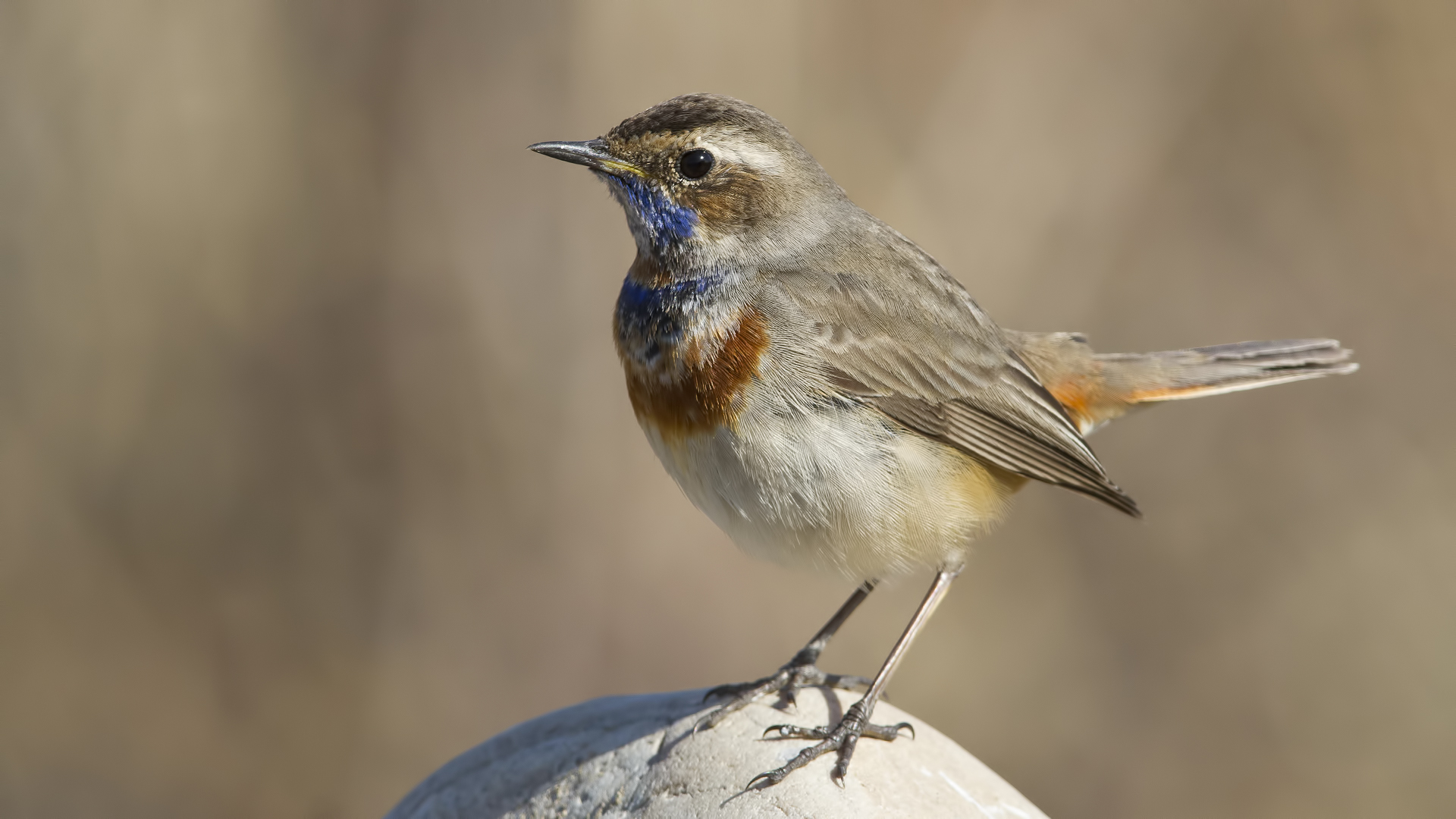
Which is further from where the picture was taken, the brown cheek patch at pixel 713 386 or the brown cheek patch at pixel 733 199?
the brown cheek patch at pixel 733 199

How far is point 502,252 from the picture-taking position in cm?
698

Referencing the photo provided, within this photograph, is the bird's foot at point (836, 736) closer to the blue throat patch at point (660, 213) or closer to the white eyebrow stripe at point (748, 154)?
the blue throat patch at point (660, 213)

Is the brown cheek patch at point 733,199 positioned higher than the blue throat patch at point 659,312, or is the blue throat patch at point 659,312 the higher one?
the brown cheek patch at point 733,199

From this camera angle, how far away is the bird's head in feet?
14.3

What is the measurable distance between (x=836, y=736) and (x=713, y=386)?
122cm

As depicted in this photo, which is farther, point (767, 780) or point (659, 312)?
point (659, 312)

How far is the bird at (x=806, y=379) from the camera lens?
406 centimetres

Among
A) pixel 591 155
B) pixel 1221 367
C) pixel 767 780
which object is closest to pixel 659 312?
pixel 591 155

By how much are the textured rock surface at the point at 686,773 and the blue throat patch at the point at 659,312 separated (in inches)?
51.0

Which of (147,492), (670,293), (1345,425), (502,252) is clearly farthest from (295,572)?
(1345,425)

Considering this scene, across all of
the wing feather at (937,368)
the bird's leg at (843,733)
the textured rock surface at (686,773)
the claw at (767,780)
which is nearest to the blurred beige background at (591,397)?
the textured rock surface at (686,773)

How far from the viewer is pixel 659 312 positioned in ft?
14.0

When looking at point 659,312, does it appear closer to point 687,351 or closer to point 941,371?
point 687,351

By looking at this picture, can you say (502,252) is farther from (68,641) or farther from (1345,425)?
(1345,425)
